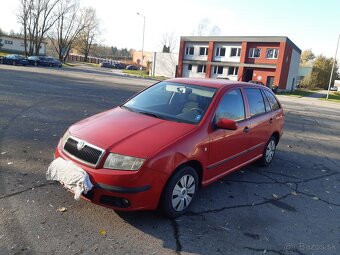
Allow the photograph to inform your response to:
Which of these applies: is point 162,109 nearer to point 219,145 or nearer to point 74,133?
point 219,145

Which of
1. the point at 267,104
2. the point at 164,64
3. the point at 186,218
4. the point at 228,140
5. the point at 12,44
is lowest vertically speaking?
the point at 186,218

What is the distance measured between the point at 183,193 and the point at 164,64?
57948mm

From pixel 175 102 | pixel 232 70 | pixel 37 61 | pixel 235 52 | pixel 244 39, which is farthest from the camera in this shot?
pixel 232 70

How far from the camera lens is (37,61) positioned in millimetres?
44125

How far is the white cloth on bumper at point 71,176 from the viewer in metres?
3.44

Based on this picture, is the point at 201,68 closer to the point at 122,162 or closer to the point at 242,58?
the point at 242,58

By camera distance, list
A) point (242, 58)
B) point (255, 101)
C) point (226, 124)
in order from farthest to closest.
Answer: point (242, 58), point (255, 101), point (226, 124)

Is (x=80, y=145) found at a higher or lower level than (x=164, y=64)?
lower

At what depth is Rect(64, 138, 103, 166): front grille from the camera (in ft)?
11.6

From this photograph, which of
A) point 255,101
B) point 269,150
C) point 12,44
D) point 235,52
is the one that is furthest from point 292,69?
point 12,44

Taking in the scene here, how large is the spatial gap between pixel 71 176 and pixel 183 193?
138 cm

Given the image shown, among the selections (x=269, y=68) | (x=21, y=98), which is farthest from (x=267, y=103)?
(x=269, y=68)

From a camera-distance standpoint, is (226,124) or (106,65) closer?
(226,124)

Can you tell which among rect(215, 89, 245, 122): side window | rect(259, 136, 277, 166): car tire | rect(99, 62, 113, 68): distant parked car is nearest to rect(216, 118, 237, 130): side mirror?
rect(215, 89, 245, 122): side window
